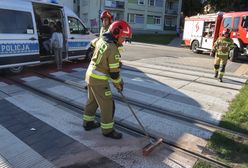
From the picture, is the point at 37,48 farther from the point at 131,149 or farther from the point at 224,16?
the point at 224,16

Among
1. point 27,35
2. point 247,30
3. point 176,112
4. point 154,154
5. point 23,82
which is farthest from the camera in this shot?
point 247,30

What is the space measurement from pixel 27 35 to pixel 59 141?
5.26 m

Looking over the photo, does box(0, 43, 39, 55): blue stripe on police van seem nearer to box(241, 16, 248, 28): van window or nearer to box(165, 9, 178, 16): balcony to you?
box(241, 16, 248, 28): van window

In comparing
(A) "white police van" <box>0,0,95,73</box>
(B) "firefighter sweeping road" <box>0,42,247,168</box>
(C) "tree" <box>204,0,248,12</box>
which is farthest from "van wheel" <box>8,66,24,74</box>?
(C) "tree" <box>204,0,248,12</box>

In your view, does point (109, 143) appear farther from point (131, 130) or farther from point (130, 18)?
point (130, 18)

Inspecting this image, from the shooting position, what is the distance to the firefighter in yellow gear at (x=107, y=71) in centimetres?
383

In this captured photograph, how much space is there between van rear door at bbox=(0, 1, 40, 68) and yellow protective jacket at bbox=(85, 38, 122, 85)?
4.72 meters

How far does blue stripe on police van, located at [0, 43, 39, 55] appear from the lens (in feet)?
24.6

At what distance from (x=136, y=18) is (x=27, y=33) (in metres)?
36.7

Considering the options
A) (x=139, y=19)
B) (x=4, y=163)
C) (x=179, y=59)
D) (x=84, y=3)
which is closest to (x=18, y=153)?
(x=4, y=163)

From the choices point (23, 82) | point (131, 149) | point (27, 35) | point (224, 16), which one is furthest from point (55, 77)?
point (224, 16)

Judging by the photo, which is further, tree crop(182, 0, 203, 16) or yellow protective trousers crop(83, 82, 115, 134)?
tree crop(182, 0, 203, 16)

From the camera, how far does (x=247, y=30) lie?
1436 cm

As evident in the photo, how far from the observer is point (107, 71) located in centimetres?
403
